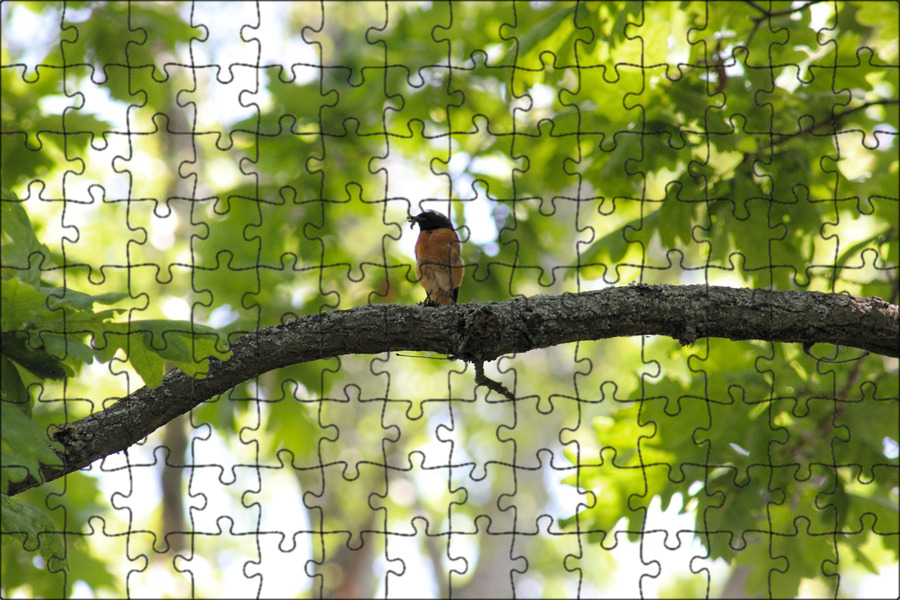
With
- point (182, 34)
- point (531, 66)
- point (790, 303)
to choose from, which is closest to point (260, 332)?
point (790, 303)

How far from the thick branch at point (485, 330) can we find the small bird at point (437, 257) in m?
1.10

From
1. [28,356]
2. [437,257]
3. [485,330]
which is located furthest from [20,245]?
[437,257]

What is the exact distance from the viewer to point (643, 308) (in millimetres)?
2891

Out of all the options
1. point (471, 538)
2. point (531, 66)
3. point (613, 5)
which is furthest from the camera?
point (471, 538)

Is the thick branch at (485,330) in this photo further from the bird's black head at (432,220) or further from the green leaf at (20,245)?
the bird's black head at (432,220)

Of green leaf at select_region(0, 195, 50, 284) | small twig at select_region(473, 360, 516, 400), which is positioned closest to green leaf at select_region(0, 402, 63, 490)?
green leaf at select_region(0, 195, 50, 284)

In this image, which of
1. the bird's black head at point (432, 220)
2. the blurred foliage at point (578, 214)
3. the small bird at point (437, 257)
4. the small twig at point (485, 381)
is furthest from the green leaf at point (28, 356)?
the bird's black head at point (432, 220)

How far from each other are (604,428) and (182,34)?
363 centimetres

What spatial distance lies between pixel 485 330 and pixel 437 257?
1.55m

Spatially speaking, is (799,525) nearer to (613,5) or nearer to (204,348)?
(613,5)

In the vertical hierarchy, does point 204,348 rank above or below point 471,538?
below

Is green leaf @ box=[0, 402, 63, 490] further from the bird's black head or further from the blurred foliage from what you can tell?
the bird's black head

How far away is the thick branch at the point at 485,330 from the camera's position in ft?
8.89

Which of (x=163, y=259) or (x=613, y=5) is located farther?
(x=163, y=259)
